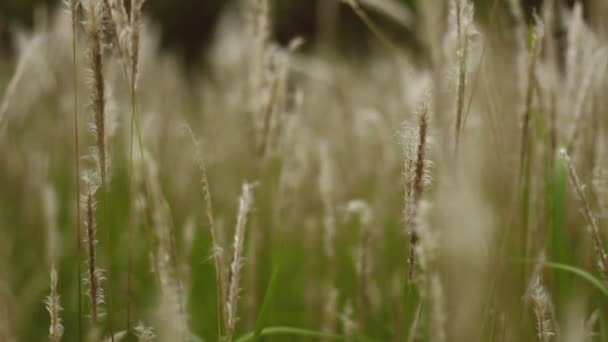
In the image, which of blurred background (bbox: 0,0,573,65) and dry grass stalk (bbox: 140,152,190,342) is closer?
dry grass stalk (bbox: 140,152,190,342)

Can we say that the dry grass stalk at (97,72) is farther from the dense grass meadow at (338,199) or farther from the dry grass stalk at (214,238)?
the dry grass stalk at (214,238)

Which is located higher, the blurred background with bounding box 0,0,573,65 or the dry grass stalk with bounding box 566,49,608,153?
the blurred background with bounding box 0,0,573,65

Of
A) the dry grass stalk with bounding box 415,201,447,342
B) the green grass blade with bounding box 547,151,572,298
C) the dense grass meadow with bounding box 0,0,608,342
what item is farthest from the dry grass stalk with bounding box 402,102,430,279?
the green grass blade with bounding box 547,151,572,298

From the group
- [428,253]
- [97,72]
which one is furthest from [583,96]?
[97,72]

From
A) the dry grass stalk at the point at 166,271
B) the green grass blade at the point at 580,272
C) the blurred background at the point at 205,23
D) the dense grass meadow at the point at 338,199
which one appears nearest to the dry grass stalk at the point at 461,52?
the dense grass meadow at the point at 338,199

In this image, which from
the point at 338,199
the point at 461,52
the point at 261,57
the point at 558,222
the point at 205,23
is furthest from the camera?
the point at 205,23

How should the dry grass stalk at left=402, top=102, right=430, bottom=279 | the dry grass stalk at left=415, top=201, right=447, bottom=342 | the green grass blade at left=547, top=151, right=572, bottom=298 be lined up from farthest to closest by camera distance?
the green grass blade at left=547, top=151, right=572, bottom=298 → the dry grass stalk at left=402, top=102, right=430, bottom=279 → the dry grass stalk at left=415, top=201, right=447, bottom=342

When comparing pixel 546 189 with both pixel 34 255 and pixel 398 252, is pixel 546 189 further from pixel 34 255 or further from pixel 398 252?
pixel 34 255

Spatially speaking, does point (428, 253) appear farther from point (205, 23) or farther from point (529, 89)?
point (205, 23)

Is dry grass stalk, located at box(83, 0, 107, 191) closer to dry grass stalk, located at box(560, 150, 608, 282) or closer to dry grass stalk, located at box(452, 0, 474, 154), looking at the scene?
dry grass stalk, located at box(452, 0, 474, 154)

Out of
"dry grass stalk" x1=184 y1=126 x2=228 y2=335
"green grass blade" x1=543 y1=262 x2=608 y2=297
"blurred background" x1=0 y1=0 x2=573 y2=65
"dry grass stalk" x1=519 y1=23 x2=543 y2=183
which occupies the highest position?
"blurred background" x1=0 y1=0 x2=573 y2=65
